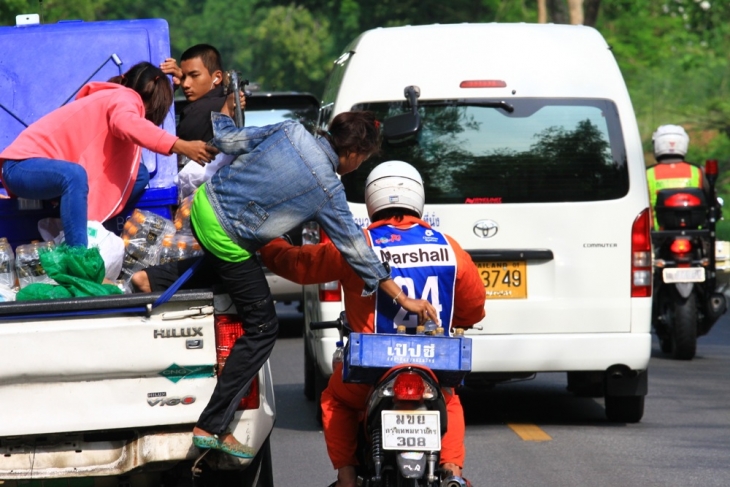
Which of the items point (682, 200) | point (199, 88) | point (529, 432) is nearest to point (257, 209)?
point (199, 88)

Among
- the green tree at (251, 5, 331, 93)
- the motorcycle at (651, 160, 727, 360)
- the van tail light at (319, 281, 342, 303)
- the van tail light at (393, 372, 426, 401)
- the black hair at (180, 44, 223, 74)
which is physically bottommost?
the green tree at (251, 5, 331, 93)

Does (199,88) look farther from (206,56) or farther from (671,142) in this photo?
(671,142)

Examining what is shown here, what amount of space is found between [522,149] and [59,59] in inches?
113

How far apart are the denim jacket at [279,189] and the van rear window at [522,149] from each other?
3.18 metres

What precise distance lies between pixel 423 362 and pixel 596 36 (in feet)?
15.0

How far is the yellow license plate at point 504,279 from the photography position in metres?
8.35

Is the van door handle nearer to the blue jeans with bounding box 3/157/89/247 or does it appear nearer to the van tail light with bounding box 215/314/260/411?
the blue jeans with bounding box 3/157/89/247

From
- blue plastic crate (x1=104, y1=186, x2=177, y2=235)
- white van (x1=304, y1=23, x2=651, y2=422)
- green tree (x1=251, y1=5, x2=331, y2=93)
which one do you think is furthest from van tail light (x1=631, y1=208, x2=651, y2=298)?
green tree (x1=251, y1=5, x2=331, y2=93)

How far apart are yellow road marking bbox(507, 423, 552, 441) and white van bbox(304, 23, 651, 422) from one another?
386mm

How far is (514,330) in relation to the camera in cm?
834

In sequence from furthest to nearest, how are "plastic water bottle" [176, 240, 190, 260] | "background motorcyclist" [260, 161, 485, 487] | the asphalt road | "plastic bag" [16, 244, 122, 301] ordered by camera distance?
the asphalt road, "plastic water bottle" [176, 240, 190, 260], "plastic bag" [16, 244, 122, 301], "background motorcyclist" [260, 161, 485, 487]

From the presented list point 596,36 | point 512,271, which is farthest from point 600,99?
point 512,271

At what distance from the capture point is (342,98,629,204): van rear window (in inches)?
333

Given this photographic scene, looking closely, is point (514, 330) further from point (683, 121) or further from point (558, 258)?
point (683, 121)
